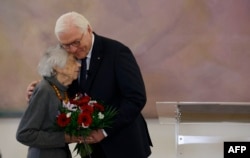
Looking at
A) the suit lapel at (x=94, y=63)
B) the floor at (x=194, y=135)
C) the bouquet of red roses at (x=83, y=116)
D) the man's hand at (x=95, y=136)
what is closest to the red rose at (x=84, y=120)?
the bouquet of red roses at (x=83, y=116)

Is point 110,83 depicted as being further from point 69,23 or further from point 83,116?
point 69,23

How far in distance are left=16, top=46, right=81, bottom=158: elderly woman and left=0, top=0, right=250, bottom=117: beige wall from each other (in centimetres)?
126

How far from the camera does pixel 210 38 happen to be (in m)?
3.22

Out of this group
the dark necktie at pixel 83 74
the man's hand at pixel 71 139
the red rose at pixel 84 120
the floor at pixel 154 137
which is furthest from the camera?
the floor at pixel 154 137

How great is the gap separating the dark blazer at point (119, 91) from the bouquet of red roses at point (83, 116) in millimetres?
66

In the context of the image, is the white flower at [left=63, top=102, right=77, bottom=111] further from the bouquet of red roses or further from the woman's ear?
the woman's ear

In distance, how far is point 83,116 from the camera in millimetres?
1963

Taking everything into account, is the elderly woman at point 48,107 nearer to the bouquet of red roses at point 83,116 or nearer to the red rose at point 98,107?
the bouquet of red roses at point 83,116

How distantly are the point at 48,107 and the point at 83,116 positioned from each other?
20 centimetres

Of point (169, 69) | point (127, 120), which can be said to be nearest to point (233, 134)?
point (169, 69)

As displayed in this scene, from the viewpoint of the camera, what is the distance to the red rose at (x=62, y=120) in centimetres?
197

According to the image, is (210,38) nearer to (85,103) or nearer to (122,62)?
(122,62)

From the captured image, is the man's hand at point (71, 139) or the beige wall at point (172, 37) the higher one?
the beige wall at point (172, 37)

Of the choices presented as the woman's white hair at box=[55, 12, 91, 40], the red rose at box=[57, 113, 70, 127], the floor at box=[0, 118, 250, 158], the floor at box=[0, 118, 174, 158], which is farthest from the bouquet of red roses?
the floor at box=[0, 118, 174, 158]
